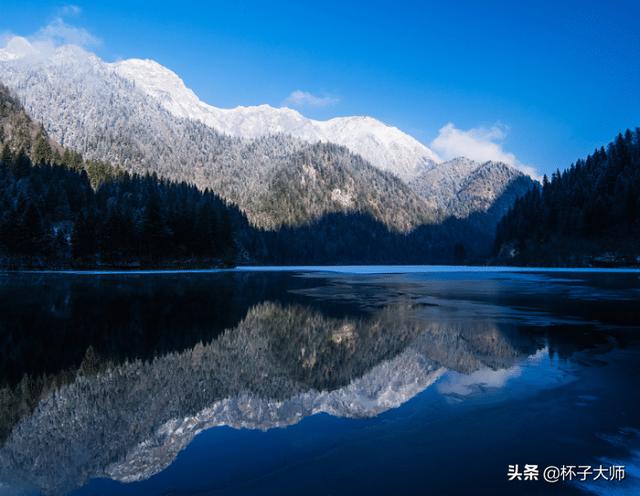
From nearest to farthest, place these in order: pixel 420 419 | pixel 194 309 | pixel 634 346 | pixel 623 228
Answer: pixel 420 419
pixel 634 346
pixel 194 309
pixel 623 228

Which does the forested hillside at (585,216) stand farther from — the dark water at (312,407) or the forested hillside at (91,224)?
the dark water at (312,407)

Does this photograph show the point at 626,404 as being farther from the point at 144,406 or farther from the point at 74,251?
the point at 74,251

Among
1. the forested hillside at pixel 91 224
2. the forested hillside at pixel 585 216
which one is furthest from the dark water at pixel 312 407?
the forested hillside at pixel 585 216

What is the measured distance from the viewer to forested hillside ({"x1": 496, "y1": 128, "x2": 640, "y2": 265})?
404ft

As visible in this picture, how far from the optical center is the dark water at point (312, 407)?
287 inches

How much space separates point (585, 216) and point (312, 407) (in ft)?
485

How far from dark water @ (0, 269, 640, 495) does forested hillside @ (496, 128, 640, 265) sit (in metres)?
119

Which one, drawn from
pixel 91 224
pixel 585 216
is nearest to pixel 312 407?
pixel 91 224

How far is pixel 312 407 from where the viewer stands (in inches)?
432

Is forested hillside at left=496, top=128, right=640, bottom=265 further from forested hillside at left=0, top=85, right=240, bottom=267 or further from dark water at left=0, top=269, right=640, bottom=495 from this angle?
dark water at left=0, top=269, right=640, bottom=495

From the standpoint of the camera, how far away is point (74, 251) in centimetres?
9231

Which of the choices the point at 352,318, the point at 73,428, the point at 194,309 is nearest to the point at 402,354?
the point at 352,318

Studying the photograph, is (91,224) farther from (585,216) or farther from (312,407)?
(585,216)

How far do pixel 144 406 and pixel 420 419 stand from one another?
6.36 metres
